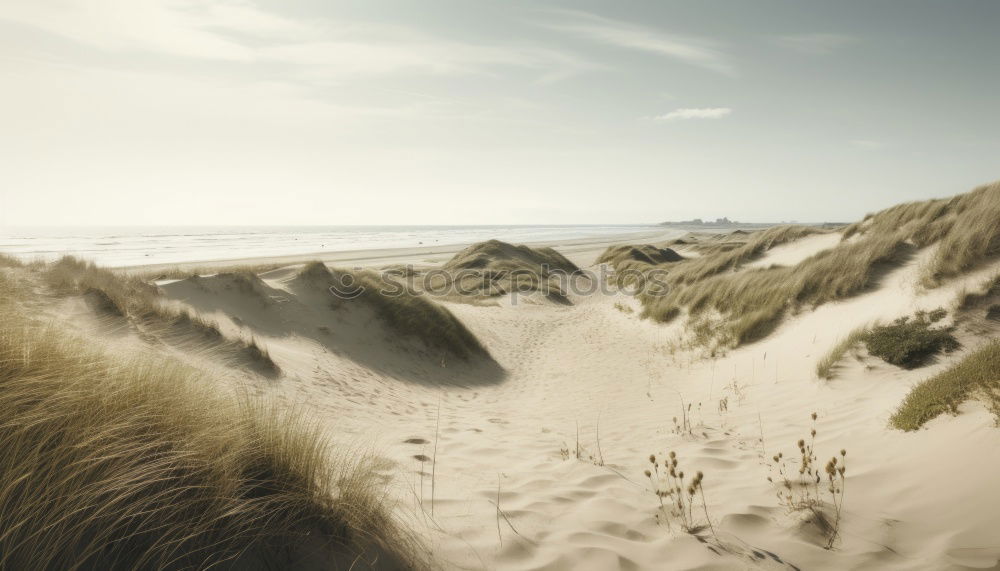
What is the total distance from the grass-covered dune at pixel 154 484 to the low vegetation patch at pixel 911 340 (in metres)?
7.42

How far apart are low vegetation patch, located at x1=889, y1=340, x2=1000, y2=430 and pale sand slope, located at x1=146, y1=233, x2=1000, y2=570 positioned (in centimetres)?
19

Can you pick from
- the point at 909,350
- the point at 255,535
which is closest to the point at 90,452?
the point at 255,535

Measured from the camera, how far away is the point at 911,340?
665cm

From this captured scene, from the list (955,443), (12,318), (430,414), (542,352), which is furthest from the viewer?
(542,352)

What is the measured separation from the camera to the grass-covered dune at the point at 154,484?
6.48 ft

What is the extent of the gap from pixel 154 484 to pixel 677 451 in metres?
Answer: 4.80

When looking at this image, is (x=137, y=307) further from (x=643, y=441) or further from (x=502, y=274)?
(x=502, y=274)

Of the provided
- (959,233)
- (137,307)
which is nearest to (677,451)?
(959,233)

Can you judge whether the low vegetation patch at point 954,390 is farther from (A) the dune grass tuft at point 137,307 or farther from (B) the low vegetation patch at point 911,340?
(A) the dune grass tuft at point 137,307

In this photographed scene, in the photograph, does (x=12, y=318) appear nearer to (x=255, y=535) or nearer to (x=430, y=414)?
(x=255, y=535)

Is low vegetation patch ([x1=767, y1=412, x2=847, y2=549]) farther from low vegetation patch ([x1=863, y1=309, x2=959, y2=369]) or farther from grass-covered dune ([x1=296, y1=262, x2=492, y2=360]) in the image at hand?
grass-covered dune ([x1=296, y1=262, x2=492, y2=360])

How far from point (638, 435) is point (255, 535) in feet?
Answer: 16.7

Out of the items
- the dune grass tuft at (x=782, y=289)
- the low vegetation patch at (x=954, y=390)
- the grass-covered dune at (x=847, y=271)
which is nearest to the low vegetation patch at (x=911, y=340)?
the grass-covered dune at (x=847, y=271)

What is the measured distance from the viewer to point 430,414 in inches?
301
